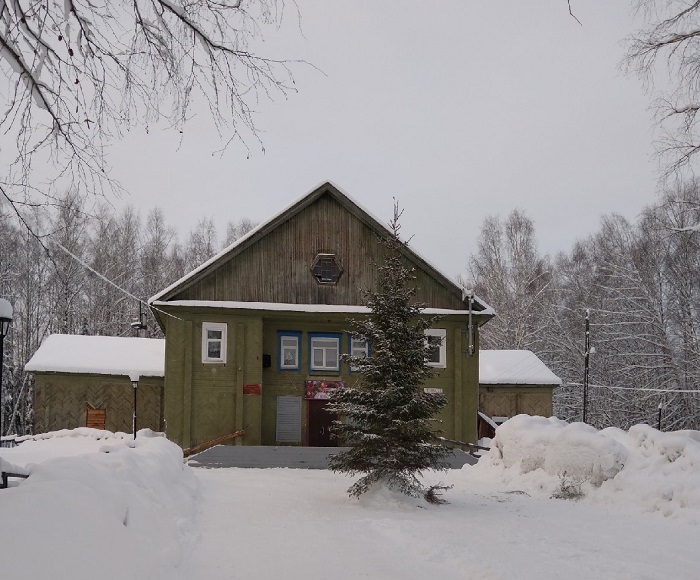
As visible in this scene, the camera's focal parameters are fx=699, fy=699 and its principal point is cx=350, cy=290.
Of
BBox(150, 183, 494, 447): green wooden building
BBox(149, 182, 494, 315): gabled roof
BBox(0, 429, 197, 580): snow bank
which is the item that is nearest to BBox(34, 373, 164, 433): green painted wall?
BBox(150, 183, 494, 447): green wooden building

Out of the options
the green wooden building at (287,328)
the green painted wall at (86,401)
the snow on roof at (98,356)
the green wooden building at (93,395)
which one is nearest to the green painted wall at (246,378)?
the green wooden building at (287,328)

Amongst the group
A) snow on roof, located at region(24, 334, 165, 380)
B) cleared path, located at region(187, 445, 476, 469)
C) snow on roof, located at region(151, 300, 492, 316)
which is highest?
snow on roof, located at region(151, 300, 492, 316)

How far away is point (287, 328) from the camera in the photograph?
24.7 m

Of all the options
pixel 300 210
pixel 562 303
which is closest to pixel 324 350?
pixel 300 210

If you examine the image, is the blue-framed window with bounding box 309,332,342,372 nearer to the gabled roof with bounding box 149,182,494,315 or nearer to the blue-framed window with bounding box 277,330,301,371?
the blue-framed window with bounding box 277,330,301,371

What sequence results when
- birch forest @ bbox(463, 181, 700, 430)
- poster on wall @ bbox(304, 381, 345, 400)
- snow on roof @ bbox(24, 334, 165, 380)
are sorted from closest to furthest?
poster on wall @ bbox(304, 381, 345, 400), snow on roof @ bbox(24, 334, 165, 380), birch forest @ bbox(463, 181, 700, 430)

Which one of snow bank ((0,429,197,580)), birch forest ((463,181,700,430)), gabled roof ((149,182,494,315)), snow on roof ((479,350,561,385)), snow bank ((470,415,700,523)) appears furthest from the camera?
birch forest ((463,181,700,430))

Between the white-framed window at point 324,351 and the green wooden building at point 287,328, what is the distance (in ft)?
0.12

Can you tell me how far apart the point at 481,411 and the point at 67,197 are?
2756 cm

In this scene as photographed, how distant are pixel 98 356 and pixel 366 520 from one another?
76.3 ft

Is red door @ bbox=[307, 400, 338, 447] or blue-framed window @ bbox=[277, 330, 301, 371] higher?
blue-framed window @ bbox=[277, 330, 301, 371]

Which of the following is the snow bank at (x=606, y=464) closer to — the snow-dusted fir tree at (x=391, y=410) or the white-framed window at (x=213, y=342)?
the snow-dusted fir tree at (x=391, y=410)

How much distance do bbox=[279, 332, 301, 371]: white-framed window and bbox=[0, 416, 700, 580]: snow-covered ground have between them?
9072 millimetres

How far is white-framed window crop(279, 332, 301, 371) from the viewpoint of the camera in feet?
80.6
